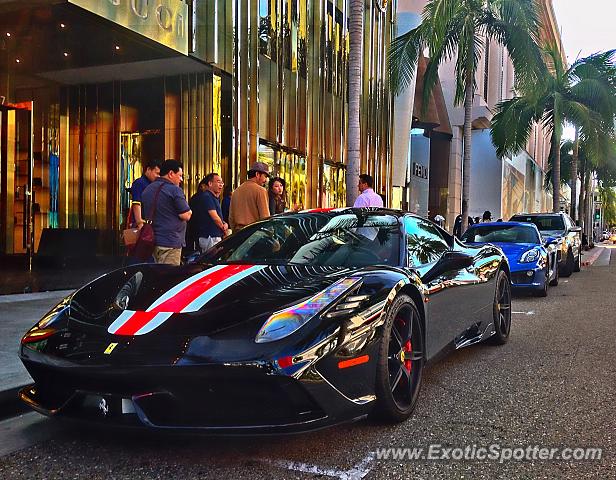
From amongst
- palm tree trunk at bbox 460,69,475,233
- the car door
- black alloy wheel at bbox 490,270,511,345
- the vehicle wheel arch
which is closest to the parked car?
palm tree trunk at bbox 460,69,475,233

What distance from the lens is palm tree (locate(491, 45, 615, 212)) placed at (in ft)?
74.5

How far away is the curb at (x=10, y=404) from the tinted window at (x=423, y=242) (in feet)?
8.76

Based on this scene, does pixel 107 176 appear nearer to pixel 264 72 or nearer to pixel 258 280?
pixel 264 72

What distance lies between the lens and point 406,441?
3.17 m

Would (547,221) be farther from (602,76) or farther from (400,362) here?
(602,76)

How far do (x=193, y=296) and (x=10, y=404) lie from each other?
1554 millimetres

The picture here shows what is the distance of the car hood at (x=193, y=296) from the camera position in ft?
9.61

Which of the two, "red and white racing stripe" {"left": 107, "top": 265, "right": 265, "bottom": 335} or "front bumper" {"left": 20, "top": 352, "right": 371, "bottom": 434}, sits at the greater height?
"red and white racing stripe" {"left": 107, "top": 265, "right": 265, "bottom": 335}

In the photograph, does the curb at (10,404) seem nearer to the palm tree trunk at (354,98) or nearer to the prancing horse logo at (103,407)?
the prancing horse logo at (103,407)

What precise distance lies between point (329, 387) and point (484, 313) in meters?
2.87

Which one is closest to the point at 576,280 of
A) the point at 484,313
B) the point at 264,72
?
the point at 264,72

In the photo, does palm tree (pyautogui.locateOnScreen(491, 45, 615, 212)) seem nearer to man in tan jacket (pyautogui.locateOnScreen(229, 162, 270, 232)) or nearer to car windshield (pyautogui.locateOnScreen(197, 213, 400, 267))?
man in tan jacket (pyautogui.locateOnScreen(229, 162, 270, 232))

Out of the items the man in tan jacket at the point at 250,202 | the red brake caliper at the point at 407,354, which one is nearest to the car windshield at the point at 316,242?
the red brake caliper at the point at 407,354

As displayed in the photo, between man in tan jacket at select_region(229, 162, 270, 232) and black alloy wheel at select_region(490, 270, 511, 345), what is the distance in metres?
2.88
